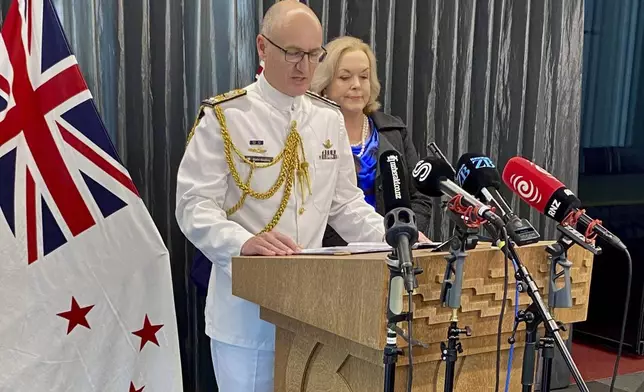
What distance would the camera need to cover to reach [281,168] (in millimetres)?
1798

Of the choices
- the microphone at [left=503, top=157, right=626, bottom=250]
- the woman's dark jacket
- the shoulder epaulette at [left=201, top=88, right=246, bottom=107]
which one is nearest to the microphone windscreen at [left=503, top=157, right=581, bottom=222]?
the microphone at [left=503, top=157, right=626, bottom=250]

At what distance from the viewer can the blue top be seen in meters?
2.40

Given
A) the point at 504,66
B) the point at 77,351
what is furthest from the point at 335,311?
the point at 504,66

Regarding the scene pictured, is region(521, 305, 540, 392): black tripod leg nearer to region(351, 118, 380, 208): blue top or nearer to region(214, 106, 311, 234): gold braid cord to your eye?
region(214, 106, 311, 234): gold braid cord

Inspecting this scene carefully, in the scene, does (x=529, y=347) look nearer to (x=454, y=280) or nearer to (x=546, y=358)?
(x=546, y=358)

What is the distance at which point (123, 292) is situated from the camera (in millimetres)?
1912

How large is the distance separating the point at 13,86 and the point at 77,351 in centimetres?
70

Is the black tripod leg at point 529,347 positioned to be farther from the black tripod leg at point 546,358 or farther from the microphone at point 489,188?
the microphone at point 489,188

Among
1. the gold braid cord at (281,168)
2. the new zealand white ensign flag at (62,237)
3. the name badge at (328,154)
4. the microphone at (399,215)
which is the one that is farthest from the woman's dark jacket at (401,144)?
the microphone at (399,215)

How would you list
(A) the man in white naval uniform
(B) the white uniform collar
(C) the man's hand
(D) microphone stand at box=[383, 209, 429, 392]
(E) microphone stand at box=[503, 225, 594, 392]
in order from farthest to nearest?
(B) the white uniform collar, (A) the man in white naval uniform, (C) the man's hand, (E) microphone stand at box=[503, 225, 594, 392], (D) microphone stand at box=[383, 209, 429, 392]

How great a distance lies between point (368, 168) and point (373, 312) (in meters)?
1.26

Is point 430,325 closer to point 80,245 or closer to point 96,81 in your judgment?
point 80,245

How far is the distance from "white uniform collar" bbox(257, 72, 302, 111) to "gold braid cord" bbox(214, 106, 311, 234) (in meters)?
0.05

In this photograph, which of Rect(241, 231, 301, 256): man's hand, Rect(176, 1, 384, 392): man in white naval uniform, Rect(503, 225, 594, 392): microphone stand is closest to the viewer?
Rect(503, 225, 594, 392): microphone stand
